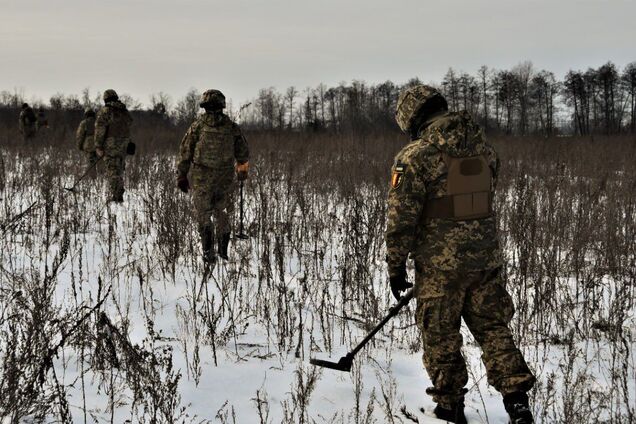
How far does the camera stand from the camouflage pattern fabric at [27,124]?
14906 mm

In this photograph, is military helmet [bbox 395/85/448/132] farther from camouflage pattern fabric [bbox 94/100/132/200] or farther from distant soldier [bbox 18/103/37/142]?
distant soldier [bbox 18/103/37/142]

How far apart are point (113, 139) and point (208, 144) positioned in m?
3.94

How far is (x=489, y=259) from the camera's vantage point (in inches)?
104

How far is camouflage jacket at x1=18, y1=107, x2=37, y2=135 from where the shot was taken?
1493 cm

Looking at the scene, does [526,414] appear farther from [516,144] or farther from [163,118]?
[163,118]

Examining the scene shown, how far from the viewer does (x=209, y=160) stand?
5.60 meters

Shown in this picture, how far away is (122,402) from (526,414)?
200 cm

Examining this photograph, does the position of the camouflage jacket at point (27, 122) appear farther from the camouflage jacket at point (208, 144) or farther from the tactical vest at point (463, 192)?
the tactical vest at point (463, 192)

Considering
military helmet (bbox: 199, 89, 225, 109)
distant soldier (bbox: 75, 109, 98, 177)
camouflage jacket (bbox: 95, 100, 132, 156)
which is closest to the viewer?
military helmet (bbox: 199, 89, 225, 109)

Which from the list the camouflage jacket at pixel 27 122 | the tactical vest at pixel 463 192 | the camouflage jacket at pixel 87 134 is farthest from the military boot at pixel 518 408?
the camouflage jacket at pixel 27 122

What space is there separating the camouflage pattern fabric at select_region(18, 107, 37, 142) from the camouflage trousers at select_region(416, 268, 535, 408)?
15.0m

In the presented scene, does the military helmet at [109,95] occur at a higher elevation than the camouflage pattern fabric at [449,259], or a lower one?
higher

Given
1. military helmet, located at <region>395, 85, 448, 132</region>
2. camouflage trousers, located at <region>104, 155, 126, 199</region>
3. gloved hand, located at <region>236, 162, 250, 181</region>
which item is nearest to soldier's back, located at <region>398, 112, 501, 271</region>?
military helmet, located at <region>395, 85, 448, 132</region>

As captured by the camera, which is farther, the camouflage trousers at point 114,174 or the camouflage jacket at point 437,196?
the camouflage trousers at point 114,174
